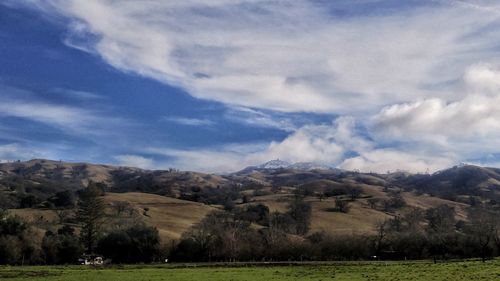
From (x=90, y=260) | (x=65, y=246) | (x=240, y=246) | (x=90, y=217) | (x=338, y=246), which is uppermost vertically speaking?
(x=90, y=217)

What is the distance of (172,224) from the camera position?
174 metres

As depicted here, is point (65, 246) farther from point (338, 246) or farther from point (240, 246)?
point (338, 246)

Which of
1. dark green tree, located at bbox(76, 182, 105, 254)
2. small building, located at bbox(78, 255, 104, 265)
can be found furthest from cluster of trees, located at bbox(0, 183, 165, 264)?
dark green tree, located at bbox(76, 182, 105, 254)

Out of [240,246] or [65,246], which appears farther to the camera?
[65,246]

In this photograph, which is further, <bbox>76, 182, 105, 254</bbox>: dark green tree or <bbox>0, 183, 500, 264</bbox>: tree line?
<bbox>76, 182, 105, 254</bbox>: dark green tree

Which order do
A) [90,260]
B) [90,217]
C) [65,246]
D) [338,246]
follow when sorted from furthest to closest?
[90,217], [65,246], [338,246], [90,260]

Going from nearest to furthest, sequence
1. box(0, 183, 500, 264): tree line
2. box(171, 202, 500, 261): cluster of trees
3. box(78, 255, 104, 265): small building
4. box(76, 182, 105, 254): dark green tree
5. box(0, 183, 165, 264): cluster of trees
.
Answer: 1. box(171, 202, 500, 261): cluster of trees
2. box(78, 255, 104, 265): small building
3. box(0, 183, 500, 264): tree line
4. box(0, 183, 165, 264): cluster of trees
5. box(76, 182, 105, 254): dark green tree

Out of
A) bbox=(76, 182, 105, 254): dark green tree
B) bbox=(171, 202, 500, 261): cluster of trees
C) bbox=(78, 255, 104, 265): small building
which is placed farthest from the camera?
bbox=(76, 182, 105, 254): dark green tree

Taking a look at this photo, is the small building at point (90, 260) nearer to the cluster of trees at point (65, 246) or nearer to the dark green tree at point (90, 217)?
the cluster of trees at point (65, 246)

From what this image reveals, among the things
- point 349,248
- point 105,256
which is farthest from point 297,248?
point 105,256

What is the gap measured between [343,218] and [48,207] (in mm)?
105416

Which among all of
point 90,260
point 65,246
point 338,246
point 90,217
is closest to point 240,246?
point 338,246

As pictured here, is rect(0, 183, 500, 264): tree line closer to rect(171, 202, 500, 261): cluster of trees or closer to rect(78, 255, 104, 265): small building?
rect(171, 202, 500, 261): cluster of trees

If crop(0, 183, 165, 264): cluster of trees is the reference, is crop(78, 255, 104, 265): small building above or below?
below
